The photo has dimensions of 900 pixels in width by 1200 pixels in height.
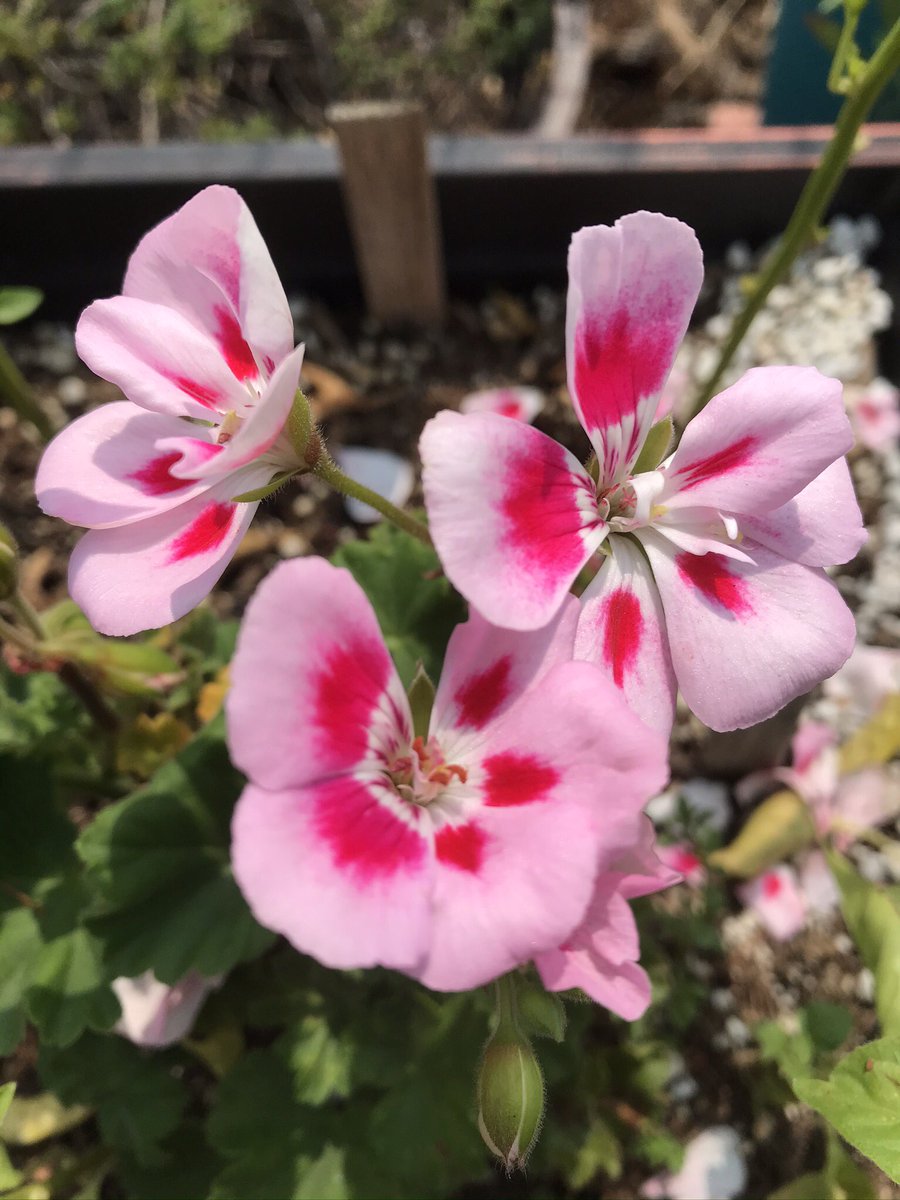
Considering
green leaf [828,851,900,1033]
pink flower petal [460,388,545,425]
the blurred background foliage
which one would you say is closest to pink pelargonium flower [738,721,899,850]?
green leaf [828,851,900,1033]

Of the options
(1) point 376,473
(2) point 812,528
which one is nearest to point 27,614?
(2) point 812,528

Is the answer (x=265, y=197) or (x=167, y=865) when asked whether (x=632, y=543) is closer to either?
(x=167, y=865)

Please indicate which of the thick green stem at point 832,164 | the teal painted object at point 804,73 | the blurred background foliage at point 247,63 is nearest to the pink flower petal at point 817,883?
the thick green stem at point 832,164

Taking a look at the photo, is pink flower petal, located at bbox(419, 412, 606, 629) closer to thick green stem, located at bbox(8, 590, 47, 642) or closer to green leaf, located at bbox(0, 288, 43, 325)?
thick green stem, located at bbox(8, 590, 47, 642)

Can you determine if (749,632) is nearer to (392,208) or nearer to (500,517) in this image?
(500,517)

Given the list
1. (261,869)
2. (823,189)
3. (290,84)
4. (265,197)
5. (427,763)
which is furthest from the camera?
(290,84)

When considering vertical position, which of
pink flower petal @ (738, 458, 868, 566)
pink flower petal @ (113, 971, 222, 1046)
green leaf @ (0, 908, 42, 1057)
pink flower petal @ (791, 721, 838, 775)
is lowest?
pink flower petal @ (791, 721, 838, 775)

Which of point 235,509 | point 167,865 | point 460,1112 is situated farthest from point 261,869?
point 460,1112
